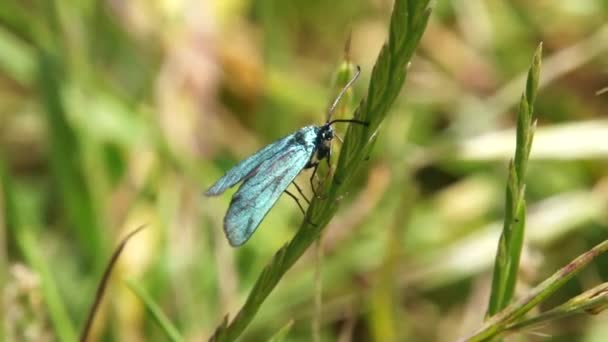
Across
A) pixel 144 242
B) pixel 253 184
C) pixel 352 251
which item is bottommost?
pixel 253 184

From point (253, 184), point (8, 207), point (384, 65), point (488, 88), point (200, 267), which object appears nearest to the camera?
point (384, 65)

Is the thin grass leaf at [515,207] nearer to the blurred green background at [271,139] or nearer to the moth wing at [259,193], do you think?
the moth wing at [259,193]

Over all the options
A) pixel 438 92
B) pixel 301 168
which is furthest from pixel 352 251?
pixel 301 168

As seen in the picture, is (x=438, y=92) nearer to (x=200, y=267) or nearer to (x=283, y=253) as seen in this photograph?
(x=200, y=267)

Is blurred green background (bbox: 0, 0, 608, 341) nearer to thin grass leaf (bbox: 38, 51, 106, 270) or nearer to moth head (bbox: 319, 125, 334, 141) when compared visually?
thin grass leaf (bbox: 38, 51, 106, 270)

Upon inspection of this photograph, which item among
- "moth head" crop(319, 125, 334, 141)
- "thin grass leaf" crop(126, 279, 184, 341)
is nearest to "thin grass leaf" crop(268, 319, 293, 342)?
"thin grass leaf" crop(126, 279, 184, 341)

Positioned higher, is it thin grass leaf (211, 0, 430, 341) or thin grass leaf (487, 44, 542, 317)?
thin grass leaf (211, 0, 430, 341)
